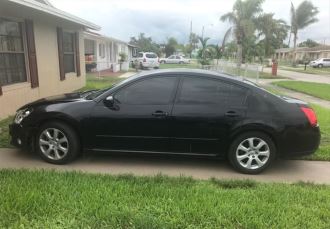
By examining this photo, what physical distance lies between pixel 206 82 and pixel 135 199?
7.13 feet

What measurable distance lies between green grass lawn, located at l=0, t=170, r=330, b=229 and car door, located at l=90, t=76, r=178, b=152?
68 cm

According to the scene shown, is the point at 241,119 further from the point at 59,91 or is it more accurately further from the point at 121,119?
the point at 59,91

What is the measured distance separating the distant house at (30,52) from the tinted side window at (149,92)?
3.75 meters

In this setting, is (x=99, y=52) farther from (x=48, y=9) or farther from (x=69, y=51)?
(x=48, y=9)

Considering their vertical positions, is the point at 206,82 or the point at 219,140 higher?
the point at 206,82

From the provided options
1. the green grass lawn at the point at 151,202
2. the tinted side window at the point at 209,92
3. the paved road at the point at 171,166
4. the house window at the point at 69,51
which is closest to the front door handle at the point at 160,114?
the tinted side window at the point at 209,92

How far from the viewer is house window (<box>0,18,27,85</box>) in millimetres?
8312

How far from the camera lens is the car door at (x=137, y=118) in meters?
5.00

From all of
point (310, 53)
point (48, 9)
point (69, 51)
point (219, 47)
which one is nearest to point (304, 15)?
point (219, 47)

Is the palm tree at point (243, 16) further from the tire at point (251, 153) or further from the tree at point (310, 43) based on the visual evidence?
the tree at point (310, 43)

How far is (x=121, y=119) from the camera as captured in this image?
502 cm

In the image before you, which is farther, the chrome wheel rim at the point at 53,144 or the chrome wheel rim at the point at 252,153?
the chrome wheel rim at the point at 53,144

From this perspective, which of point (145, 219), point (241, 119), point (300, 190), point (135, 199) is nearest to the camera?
point (145, 219)

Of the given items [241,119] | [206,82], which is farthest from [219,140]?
[206,82]
